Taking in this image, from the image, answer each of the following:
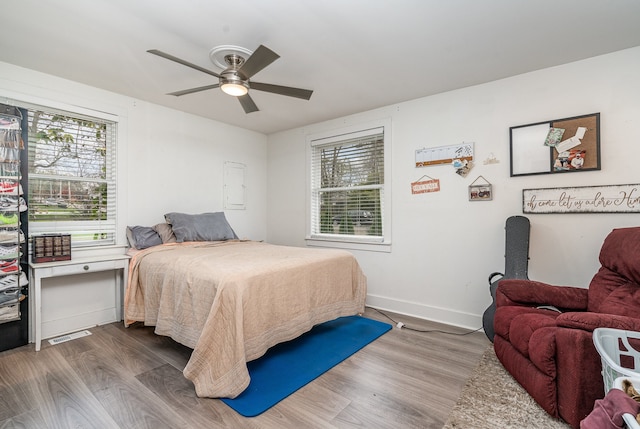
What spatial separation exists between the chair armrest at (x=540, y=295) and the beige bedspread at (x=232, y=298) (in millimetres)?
1298

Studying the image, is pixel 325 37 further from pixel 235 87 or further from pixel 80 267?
pixel 80 267

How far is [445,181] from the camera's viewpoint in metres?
3.26

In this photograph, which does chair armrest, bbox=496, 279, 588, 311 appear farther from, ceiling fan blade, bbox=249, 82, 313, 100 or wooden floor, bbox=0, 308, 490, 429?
ceiling fan blade, bbox=249, 82, 313, 100

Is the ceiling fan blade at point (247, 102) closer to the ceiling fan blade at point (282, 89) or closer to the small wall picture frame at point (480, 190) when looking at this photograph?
the ceiling fan blade at point (282, 89)

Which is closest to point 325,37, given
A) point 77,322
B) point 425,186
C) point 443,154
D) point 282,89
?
point 282,89

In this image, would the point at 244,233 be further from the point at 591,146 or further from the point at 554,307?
the point at 591,146

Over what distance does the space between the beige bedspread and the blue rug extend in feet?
0.44

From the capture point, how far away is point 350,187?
4094mm

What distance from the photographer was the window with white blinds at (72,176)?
9.37ft

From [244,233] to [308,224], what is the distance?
1.01m

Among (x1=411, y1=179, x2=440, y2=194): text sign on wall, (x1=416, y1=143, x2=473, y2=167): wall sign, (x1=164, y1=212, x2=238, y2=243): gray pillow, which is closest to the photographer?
(x1=416, y1=143, x2=473, y2=167): wall sign

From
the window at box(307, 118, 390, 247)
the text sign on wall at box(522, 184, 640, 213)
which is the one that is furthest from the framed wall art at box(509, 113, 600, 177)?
the window at box(307, 118, 390, 247)

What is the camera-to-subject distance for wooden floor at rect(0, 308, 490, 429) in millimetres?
1698

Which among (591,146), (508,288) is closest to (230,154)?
(508,288)
